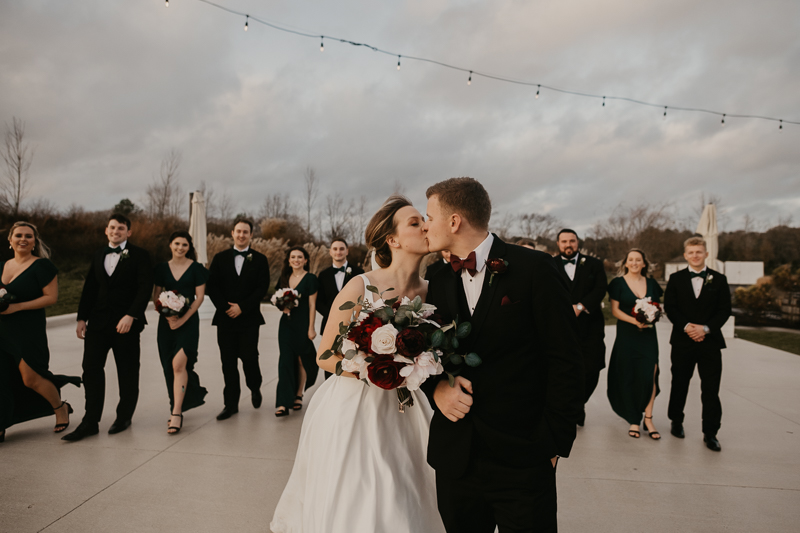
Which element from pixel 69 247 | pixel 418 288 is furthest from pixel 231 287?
pixel 69 247

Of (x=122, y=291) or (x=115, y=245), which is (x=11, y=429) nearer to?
(x=122, y=291)

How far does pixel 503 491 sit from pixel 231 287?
510 centimetres

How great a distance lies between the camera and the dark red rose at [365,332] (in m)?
1.87

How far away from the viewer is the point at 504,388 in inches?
70.2

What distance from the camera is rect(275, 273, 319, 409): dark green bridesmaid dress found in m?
5.89

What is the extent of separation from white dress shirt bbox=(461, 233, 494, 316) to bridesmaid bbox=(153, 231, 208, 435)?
4.26 meters

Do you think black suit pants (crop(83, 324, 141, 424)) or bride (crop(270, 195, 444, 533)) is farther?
black suit pants (crop(83, 324, 141, 424))

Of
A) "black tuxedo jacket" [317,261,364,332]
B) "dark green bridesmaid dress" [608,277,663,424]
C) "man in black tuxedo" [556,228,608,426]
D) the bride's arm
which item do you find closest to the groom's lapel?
the bride's arm

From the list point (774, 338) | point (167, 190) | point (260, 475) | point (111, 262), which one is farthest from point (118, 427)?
point (167, 190)

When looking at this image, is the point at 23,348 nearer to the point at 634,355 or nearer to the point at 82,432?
the point at 82,432

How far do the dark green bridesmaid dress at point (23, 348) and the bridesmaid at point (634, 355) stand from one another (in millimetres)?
6302

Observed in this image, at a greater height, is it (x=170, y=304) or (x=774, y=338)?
(x=170, y=304)

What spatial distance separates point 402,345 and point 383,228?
1374mm

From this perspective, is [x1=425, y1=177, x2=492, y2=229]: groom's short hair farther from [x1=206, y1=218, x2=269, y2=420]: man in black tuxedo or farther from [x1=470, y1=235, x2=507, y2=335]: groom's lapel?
[x1=206, y1=218, x2=269, y2=420]: man in black tuxedo
